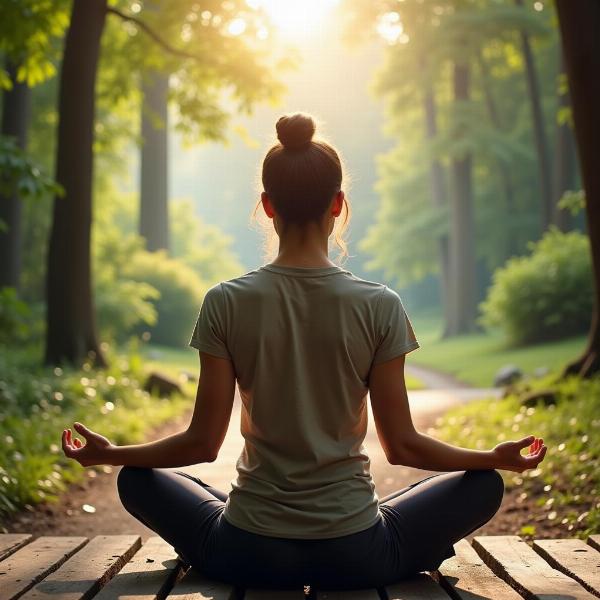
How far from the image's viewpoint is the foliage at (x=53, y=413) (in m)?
6.71

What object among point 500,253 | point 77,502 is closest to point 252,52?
point 77,502

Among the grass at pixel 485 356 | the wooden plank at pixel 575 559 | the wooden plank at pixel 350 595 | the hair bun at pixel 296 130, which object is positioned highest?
the hair bun at pixel 296 130

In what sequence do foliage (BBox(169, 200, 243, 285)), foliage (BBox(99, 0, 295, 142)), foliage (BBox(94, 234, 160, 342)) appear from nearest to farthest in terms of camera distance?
foliage (BBox(99, 0, 295, 142)) → foliage (BBox(94, 234, 160, 342)) → foliage (BBox(169, 200, 243, 285))

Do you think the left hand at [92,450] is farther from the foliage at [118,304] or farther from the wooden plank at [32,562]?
the foliage at [118,304]

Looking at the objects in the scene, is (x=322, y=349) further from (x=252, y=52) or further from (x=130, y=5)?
(x=130, y=5)

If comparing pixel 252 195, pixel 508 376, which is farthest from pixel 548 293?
pixel 252 195

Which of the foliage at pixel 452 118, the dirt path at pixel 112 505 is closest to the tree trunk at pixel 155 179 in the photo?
the foliage at pixel 452 118

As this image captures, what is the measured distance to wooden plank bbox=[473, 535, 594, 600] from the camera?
303 cm

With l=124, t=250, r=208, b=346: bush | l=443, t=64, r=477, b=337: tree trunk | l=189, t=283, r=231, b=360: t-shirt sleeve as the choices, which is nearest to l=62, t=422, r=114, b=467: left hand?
l=189, t=283, r=231, b=360: t-shirt sleeve

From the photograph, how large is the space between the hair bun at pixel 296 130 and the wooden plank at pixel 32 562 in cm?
169

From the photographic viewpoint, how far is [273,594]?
10.2 feet

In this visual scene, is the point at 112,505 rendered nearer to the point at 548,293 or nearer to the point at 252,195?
A: the point at 252,195

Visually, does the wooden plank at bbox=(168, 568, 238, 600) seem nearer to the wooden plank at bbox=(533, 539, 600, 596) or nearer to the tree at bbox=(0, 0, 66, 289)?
the wooden plank at bbox=(533, 539, 600, 596)

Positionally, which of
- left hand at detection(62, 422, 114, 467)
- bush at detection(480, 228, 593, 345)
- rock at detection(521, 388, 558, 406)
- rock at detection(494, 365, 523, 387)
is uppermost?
left hand at detection(62, 422, 114, 467)
